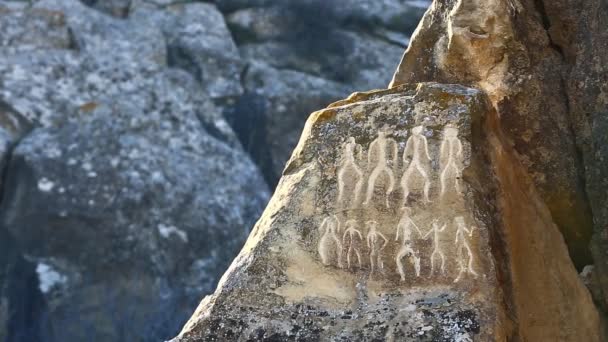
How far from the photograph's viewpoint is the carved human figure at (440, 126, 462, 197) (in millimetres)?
2256

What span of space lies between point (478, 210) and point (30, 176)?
3.48 meters

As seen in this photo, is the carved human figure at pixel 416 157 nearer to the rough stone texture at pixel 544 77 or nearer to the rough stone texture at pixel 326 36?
the rough stone texture at pixel 544 77

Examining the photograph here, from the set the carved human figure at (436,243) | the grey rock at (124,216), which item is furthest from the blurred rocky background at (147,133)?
the carved human figure at (436,243)

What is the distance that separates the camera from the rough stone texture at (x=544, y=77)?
2.71 m

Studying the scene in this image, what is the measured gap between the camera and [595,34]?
269 centimetres

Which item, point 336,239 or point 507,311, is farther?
point 336,239

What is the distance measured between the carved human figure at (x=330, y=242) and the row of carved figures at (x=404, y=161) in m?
0.06

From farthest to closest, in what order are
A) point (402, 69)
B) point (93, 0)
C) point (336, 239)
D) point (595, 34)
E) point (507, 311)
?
point (93, 0) < point (402, 69) < point (595, 34) < point (336, 239) < point (507, 311)

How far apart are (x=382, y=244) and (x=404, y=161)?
19 centimetres

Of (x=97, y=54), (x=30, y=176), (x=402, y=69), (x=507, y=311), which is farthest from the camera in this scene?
(x=97, y=54)

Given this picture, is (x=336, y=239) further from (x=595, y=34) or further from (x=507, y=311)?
(x=595, y=34)

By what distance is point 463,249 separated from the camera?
2188 millimetres

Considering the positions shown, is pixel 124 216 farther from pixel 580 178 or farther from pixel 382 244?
pixel 382 244

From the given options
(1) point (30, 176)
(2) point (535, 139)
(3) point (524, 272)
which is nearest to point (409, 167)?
(3) point (524, 272)
